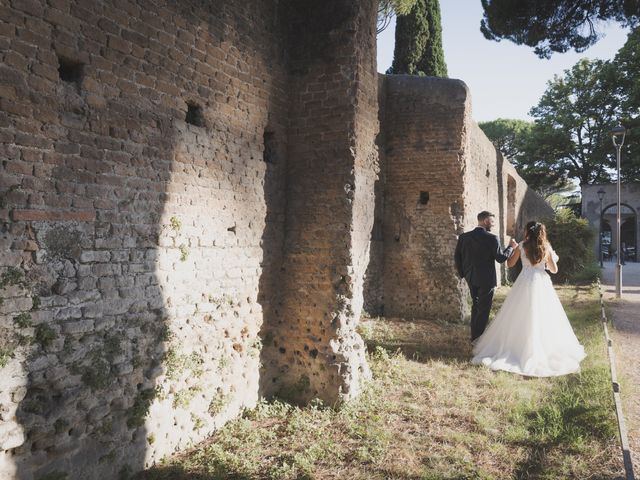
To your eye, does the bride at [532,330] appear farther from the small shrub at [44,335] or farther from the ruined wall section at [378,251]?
the small shrub at [44,335]

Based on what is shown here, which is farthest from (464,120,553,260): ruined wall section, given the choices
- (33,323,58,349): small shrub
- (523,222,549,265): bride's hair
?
(33,323,58,349): small shrub

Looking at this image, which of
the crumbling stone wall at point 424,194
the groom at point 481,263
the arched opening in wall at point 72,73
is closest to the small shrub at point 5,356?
the arched opening in wall at point 72,73

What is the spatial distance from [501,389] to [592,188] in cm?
2772

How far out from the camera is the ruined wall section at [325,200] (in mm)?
4750

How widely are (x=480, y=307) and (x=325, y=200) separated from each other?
3.32 metres

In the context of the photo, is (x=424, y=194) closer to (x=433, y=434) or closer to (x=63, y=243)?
(x=433, y=434)

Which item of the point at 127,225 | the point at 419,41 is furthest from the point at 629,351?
the point at 419,41

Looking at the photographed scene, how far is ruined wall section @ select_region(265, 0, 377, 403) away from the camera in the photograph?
4.75m

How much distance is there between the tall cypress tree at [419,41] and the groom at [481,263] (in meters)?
11.2

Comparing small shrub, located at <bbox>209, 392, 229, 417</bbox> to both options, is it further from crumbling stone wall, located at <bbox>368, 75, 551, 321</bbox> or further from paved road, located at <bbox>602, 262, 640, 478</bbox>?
crumbling stone wall, located at <bbox>368, 75, 551, 321</bbox>

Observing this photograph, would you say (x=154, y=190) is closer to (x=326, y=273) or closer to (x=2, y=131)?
(x=2, y=131)

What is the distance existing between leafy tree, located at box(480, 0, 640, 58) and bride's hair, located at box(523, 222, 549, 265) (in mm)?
5024

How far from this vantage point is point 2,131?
105 inches

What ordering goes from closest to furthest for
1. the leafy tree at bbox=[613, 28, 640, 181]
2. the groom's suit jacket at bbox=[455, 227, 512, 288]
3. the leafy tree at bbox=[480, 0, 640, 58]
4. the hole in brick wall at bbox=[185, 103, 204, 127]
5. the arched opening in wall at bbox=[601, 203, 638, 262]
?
the hole in brick wall at bbox=[185, 103, 204, 127] < the groom's suit jacket at bbox=[455, 227, 512, 288] < the leafy tree at bbox=[480, 0, 640, 58] < the leafy tree at bbox=[613, 28, 640, 181] < the arched opening in wall at bbox=[601, 203, 638, 262]
